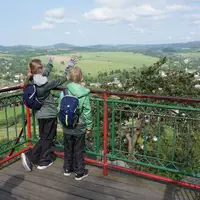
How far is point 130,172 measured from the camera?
3.94 meters

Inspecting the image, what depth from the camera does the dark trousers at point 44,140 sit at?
12.9 ft

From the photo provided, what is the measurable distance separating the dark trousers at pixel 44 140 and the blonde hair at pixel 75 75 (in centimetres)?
87

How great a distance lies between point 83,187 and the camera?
358 centimetres

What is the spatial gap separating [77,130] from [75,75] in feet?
2.65

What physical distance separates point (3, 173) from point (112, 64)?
319 feet

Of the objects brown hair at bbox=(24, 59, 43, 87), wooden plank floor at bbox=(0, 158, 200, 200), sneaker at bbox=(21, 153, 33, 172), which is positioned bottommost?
wooden plank floor at bbox=(0, 158, 200, 200)

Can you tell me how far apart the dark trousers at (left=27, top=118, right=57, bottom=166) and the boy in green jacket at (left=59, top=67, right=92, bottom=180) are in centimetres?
40

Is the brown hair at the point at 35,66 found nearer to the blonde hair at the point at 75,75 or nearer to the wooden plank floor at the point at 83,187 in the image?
the blonde hair at the point at 75,75

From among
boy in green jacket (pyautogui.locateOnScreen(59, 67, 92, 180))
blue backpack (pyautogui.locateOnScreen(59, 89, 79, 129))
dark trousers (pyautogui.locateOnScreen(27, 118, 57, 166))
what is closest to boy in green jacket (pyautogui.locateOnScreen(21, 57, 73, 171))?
dark trousers (pyautogui.locateOnScreen(27, 118, 57, 166))

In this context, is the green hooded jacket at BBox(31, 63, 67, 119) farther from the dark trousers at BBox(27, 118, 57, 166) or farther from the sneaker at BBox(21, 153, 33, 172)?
the sneaker at BBox(21, 153, 33, 172)

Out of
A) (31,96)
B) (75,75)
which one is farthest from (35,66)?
(75,75)

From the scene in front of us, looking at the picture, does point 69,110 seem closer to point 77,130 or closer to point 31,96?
point 77,130

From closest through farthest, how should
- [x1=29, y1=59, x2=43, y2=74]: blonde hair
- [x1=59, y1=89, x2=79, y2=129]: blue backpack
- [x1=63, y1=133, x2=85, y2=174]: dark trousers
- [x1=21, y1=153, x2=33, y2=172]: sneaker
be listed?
[x1=59, y1=89, x2=79, y2=129]: blue backpack → [x1=29, y1=59, x2=43, y2=74]: blonde hair → [x1=63, y1=133, x2=85, y2=174]: dark trousers → [x1=21, y1=153, x2=33, y2=172]: sneaker

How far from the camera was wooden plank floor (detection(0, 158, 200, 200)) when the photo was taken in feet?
11.0
